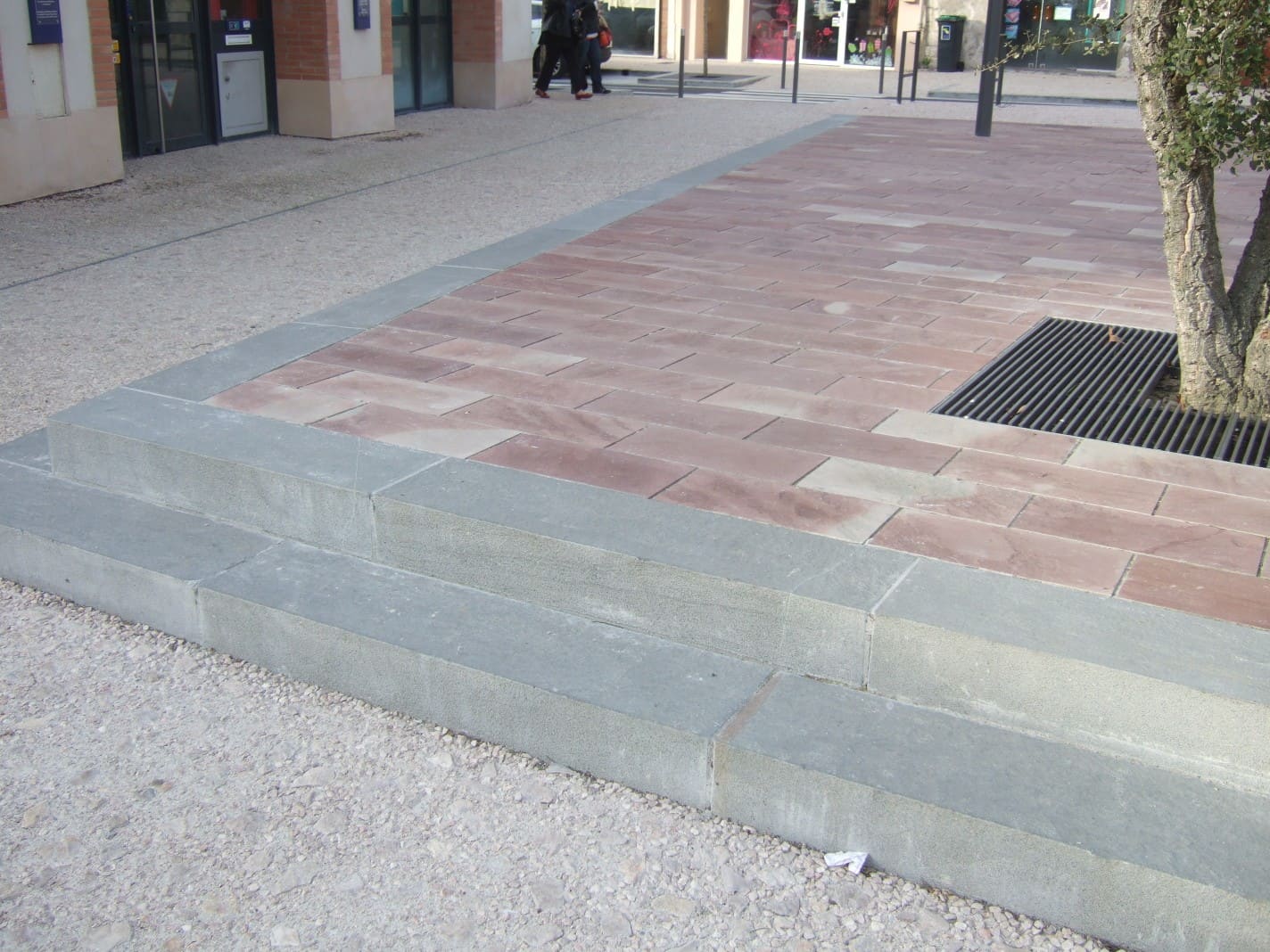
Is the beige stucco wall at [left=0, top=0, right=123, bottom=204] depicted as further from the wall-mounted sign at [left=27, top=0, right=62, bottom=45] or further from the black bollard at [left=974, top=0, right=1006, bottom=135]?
the black bollard at [left=974, top=0, right=1006, bottom=135]

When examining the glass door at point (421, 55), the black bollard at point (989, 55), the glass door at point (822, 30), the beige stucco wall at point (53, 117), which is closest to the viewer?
the beige stucco wall at point (53, 117)

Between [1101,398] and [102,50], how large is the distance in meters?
8.82

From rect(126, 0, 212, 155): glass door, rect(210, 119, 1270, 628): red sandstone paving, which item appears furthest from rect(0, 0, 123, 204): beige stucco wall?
rect(210, 119, 1270, 628): red sandstone paving

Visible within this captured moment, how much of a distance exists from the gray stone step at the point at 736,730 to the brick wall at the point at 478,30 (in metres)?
13.5

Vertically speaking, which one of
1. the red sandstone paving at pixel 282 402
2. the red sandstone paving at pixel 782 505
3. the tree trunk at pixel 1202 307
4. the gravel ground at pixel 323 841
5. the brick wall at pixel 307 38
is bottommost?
the gravel ground at pixel 323 841

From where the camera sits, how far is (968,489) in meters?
4.37

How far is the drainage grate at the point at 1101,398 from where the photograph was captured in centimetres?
499

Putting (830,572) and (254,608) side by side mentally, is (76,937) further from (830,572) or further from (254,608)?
(830,572)

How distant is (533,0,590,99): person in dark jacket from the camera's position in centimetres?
1858

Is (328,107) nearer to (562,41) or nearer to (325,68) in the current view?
→ (325,68)

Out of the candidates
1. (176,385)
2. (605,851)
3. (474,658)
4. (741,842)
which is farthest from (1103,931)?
(176,385)

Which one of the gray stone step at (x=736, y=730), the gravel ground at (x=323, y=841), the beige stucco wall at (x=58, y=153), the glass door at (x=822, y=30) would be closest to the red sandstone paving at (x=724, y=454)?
the gray stone step at (x=736, y=730)

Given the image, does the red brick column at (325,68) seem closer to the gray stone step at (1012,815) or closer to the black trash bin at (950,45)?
the gray stone step at (1012,815)

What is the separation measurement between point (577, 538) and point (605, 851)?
3.28ft
